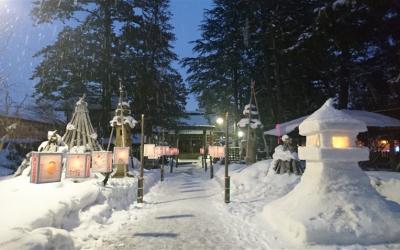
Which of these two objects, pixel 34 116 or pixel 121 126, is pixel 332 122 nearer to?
pixel 121 126

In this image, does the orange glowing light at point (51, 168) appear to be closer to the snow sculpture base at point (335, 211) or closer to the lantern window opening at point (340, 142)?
the snow sculpture base at point (335, 211)

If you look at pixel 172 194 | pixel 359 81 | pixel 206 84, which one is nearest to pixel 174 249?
pixel 172 194

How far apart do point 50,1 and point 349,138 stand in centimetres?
2604

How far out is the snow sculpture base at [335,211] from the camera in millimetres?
7703

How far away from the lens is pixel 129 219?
1112 cm

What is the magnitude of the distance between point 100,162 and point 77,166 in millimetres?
2197

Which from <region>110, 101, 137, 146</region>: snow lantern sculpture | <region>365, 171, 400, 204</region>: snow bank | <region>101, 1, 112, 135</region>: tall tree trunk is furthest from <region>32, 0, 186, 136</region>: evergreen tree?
<region>365, 171, 400, 204</region>: snow bank

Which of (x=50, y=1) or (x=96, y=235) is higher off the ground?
(x=50, y=1)

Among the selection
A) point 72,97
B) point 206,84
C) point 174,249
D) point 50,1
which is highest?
point 50,1

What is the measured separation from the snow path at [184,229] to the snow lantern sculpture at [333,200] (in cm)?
97

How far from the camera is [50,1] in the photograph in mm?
27906

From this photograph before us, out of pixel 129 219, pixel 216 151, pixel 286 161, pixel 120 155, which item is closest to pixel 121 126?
pixel 120 155

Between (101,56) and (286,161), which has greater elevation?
(101,56)

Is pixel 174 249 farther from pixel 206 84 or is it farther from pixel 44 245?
pixel 206 84
